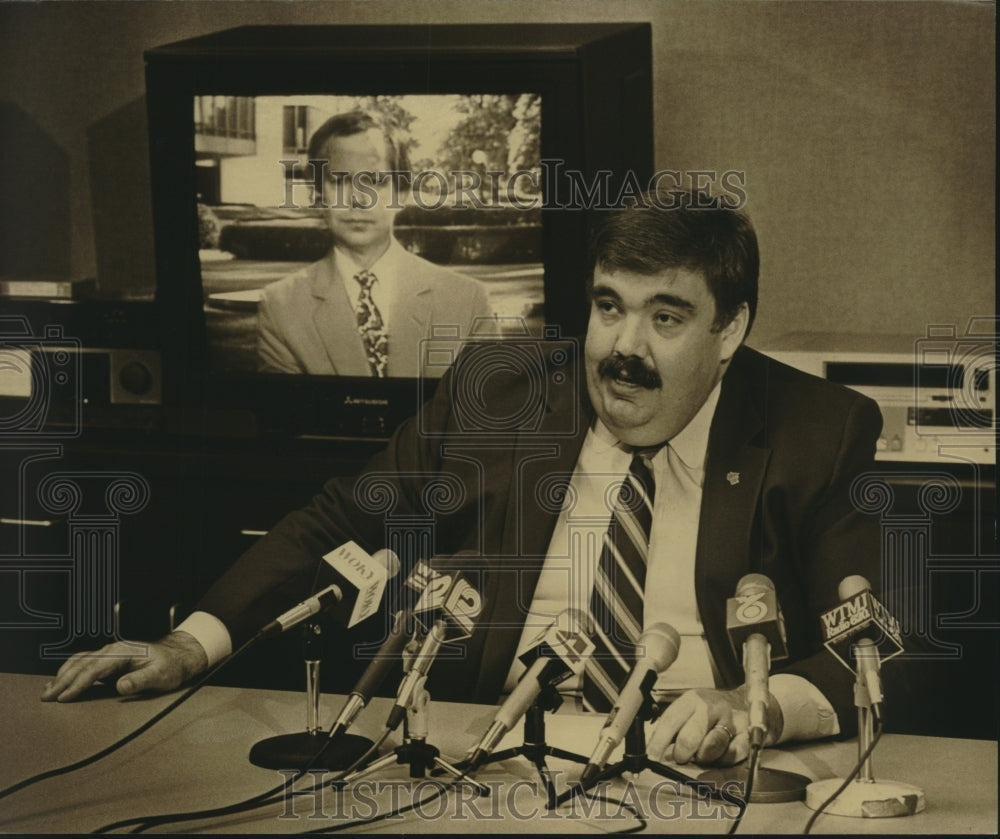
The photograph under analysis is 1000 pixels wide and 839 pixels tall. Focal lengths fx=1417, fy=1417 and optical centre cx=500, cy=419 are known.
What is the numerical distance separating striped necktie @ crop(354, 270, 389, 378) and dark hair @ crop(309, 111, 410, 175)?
21cm

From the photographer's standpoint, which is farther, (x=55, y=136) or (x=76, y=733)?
(x=55, y=136)

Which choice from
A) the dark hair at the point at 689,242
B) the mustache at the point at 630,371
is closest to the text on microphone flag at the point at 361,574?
the mustache at the point at 630,371

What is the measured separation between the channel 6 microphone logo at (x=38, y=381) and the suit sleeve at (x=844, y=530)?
147cm

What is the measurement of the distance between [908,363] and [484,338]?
78cm

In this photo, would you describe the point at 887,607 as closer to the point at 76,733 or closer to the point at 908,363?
the point at 908,363

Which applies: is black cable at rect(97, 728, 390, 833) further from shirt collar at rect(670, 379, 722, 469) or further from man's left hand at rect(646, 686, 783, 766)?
shirt collar at rect(670, 379, 722, 469)

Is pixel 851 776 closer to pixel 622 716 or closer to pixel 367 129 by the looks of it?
pixel 622 716

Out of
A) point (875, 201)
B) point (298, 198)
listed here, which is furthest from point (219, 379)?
point (875, 201)

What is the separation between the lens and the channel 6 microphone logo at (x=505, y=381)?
267cm

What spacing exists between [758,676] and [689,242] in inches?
35.3

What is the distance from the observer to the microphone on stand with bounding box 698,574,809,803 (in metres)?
1.99

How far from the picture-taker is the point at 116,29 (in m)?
2.83

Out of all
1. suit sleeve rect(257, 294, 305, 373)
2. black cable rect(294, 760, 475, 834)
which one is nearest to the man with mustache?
suit sleeve rect(257, 294, 305, 373)

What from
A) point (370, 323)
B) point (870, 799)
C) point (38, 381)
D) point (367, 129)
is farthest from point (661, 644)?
point (38, 381)
